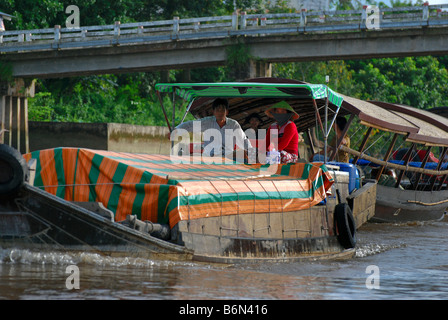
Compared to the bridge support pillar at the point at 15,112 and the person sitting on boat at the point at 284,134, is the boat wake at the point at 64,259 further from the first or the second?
the bridge support pillar at the point at 15,112

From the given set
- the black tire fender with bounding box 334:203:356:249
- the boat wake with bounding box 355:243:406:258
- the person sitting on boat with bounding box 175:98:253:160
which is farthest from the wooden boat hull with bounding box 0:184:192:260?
the boat wake with bounding box 355:243:406:258

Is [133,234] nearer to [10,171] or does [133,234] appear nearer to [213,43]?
[10,171]

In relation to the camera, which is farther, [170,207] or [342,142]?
[342,142]

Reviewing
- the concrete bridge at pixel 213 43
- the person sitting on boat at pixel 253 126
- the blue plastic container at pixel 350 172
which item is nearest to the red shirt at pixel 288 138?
the person sitting on boat at pixel 253 126

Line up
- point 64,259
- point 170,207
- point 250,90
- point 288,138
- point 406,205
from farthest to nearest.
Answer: point 406,205
point 250,90
point 288,138
point 170,207
point 64,259

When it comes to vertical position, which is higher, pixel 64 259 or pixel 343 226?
pixel 64 259

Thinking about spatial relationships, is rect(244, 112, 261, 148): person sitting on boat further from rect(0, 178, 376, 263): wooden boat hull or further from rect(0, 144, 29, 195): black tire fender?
rect(0, 144, 29, 195): black tire fender

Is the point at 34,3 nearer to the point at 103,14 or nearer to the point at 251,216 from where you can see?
the point at 103,14

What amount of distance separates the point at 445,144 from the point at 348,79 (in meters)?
18.7

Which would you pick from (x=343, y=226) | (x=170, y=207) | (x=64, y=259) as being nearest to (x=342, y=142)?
(x=343, y=226)

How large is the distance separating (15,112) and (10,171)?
20.8 meters

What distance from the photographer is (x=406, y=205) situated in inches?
602

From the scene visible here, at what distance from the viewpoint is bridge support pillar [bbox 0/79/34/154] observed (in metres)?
25.2

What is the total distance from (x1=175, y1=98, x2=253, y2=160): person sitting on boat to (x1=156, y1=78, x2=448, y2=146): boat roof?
18.0 inches
